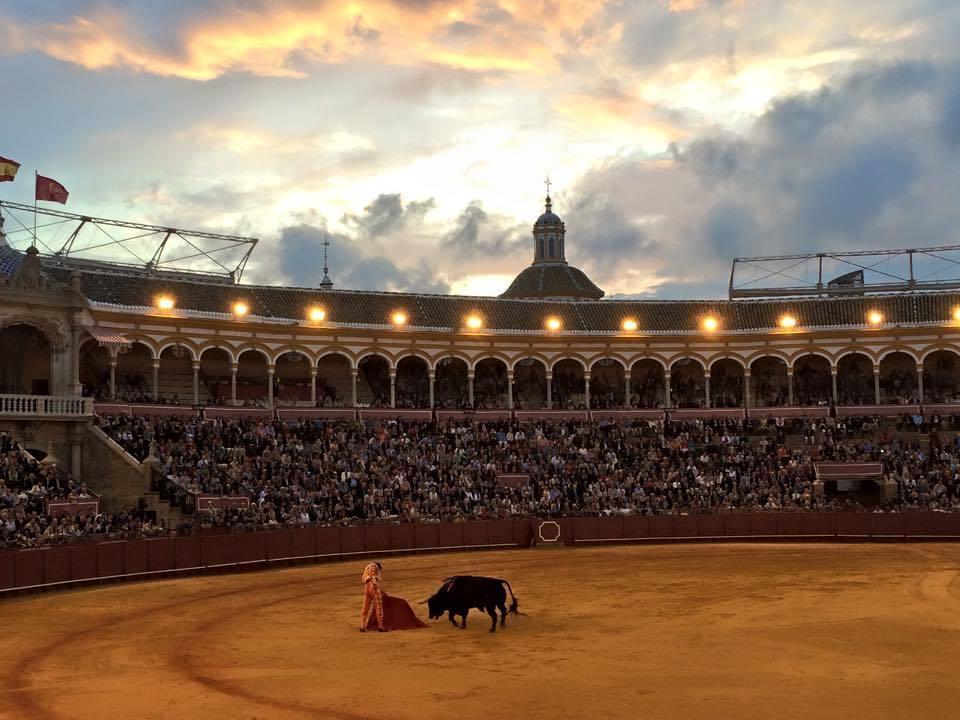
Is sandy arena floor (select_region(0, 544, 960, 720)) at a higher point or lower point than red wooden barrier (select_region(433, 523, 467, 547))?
lower

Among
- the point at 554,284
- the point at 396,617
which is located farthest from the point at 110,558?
the point at 554,284

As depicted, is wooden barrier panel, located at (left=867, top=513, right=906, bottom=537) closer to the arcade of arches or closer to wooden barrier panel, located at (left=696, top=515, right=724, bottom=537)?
wooden barrier panel, located at (left=696, top=515, right=724, bottom=537)

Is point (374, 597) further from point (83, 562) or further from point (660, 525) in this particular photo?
point (660, 525)

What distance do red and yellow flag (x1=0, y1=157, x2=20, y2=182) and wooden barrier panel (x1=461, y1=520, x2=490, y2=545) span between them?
22.0 meters

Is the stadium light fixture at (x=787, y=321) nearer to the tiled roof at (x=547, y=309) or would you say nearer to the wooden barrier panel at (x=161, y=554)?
the tiled roof at (x=547, y=309)

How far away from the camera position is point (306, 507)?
122ft

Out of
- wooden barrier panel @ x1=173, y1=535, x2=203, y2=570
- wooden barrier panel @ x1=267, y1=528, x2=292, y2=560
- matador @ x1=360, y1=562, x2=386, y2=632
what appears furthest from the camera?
wooden barrier panel @ x1=267, y1=528, x2=292, y2=560

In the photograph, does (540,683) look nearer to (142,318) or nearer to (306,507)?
(306,507)

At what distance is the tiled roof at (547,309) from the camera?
51.5 m

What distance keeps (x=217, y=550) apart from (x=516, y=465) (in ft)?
57.5

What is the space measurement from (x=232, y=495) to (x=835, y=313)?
3402 cm

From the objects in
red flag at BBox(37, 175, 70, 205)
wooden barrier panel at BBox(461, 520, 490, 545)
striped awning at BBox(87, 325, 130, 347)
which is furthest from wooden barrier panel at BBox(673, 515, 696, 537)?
red flag at BBox(37, 175, 70, 205)

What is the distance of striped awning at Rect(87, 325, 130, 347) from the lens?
4359 cm

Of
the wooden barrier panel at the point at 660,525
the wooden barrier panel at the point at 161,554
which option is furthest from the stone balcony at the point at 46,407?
the wooden barrier panel at the point at 660,525
